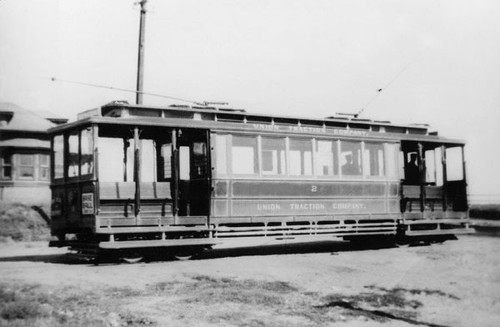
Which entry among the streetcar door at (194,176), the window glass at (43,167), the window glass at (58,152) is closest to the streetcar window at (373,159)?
the streetcar door at (194,176)

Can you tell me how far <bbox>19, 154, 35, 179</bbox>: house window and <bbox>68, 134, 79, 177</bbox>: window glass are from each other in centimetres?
1657

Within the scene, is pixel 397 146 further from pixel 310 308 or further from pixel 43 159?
pixel 43 159

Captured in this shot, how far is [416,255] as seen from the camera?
11734 mm

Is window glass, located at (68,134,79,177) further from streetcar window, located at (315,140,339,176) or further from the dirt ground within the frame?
streetcar window, located at (315,140,339,176)

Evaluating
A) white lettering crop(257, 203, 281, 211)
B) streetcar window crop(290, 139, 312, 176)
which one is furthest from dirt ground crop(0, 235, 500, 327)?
streetcar window crop(290, 139, 312, 176)

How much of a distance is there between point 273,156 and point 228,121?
1.21 metres

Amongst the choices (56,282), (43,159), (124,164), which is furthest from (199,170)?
(43,159)

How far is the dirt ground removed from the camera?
6.10 meters

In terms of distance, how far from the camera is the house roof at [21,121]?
25.9 meters

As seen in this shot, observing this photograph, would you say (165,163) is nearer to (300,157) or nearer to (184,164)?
(184,164)

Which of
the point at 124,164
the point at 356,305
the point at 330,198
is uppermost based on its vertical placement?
the point at 124,164

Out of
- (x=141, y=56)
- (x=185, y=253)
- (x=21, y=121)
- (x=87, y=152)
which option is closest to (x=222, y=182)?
(x=185, y=253)

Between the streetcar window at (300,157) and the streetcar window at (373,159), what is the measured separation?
1.64 metres

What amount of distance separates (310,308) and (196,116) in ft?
18.2
